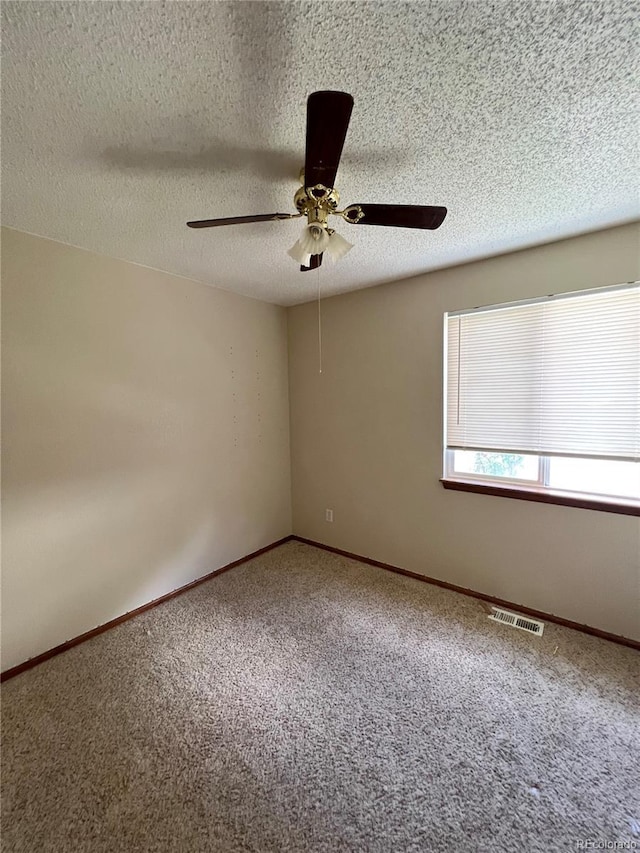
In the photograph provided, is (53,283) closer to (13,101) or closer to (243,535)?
(13,101)

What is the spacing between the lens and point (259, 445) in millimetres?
3031

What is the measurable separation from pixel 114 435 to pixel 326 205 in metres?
1.86

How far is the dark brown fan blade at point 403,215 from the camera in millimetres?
1158

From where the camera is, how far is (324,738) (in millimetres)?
1369

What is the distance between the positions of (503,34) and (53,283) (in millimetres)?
2223

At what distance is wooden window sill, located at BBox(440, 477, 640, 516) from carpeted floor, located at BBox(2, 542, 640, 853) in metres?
0.79

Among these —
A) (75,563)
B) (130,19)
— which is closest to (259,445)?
(75,563)

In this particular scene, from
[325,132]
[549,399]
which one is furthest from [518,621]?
[325,132]

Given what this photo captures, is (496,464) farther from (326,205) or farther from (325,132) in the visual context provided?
(325,132)

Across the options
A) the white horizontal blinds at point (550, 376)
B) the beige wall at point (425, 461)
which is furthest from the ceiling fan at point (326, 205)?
the white horizontal blinds at point (550, 376)

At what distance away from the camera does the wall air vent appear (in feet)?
6.53

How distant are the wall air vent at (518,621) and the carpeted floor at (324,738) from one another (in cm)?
7

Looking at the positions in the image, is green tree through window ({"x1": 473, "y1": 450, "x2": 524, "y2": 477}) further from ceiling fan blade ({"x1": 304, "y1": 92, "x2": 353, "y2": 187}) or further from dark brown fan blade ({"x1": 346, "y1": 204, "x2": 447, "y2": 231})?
ceiling fan blade ({"x1": 304, "y1": 92, "x2": 353, "y2": 187})

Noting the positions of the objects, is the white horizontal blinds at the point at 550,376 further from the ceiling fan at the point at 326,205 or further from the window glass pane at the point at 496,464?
the ceiling fan at the point at 326,205
